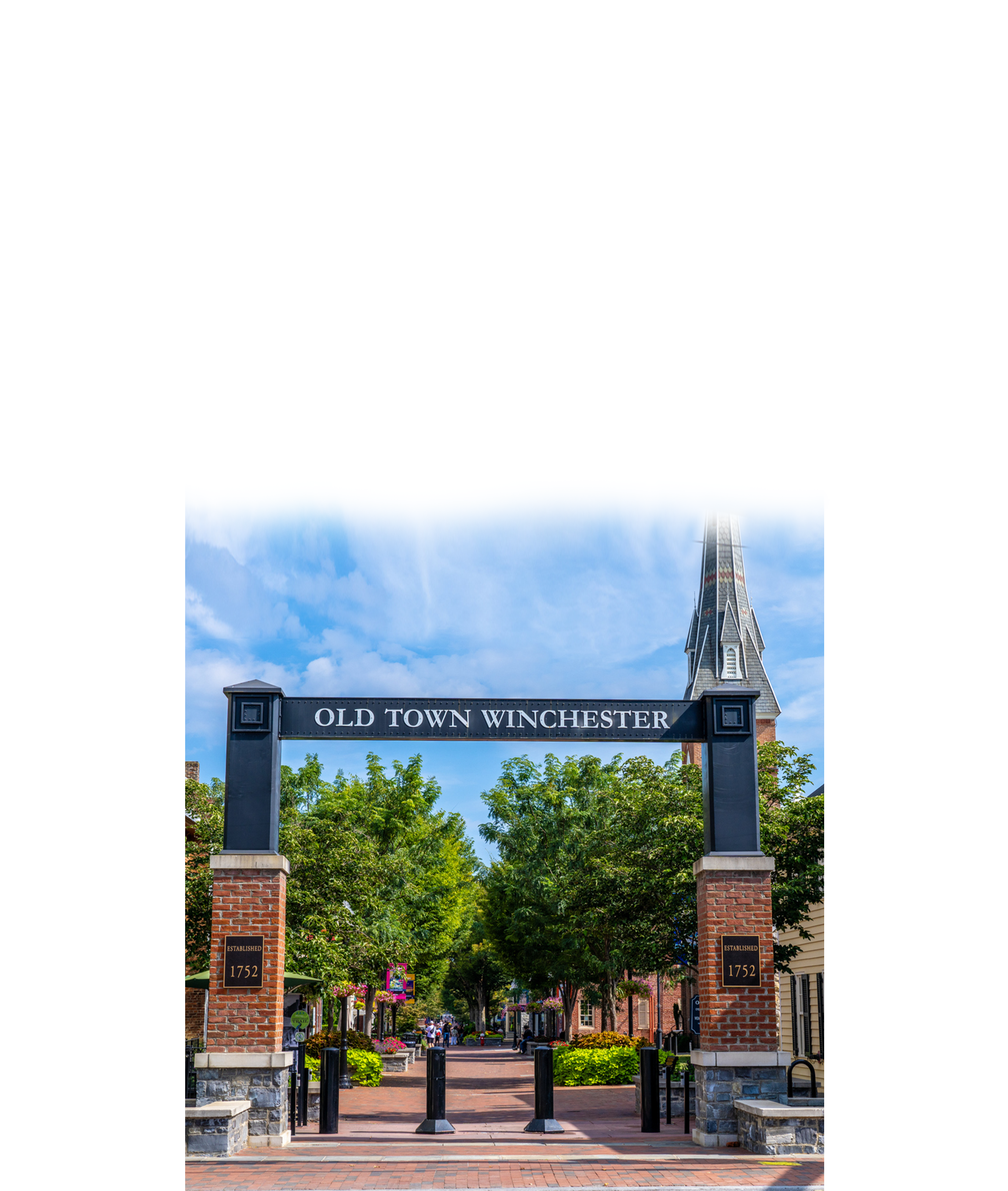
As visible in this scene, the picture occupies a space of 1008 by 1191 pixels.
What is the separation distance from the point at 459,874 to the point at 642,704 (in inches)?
1082

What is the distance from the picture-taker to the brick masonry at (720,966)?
35.3 feet

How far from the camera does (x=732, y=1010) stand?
426 inches

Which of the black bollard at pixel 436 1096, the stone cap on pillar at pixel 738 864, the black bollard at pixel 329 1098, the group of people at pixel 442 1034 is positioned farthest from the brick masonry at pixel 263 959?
the group of people at pixel 442 1034

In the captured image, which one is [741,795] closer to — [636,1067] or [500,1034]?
[636,1067]

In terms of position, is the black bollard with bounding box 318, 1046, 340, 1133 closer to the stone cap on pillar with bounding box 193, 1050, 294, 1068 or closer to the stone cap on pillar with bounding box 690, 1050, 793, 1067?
the stone cap on pillar with bounding box 193, 1050, 294, 1068

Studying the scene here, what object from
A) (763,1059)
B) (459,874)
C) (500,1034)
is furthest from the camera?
(500,1034)

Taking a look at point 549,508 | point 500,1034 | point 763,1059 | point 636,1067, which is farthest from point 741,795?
point 500,1034

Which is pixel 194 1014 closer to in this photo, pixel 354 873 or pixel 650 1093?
pixel 354 873

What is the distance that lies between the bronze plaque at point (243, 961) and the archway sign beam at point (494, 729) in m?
0.91

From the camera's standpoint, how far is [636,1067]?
19.7m

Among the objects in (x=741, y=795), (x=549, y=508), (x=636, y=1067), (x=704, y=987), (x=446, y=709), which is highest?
(x=549, y=508)

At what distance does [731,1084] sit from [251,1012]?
4604 millimetres

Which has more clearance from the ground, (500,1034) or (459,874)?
(459,874)

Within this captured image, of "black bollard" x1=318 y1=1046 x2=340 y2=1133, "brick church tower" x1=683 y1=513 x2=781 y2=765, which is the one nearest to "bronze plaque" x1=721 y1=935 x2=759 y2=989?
"black bollard" x1=318 y1=1046 x2=340 y2=1133
